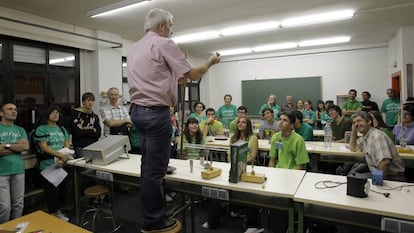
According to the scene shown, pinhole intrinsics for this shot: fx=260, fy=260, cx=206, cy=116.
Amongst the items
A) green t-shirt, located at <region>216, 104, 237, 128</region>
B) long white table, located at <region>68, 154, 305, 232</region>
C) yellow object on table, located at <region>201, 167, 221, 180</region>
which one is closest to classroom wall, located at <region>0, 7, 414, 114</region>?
green t-shirt, located at <region>216, 104, 237, 128</region>

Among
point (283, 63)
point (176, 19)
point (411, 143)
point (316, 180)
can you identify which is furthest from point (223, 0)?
point (283, 63)

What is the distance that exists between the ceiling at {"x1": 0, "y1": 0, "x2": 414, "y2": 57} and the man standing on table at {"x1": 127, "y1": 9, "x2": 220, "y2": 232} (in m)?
2.53

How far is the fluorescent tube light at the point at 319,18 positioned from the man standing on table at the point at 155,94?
153 inches

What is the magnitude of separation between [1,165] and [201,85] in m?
6.98

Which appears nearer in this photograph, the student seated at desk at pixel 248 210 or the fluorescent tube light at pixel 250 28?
the student seated at desk at pixel 248 210

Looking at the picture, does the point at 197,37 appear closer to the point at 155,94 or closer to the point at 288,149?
the point at 288,149

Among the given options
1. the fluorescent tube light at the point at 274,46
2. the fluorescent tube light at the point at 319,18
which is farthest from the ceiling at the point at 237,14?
the fluorescent tube light at the point at 274,46

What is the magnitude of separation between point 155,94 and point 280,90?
24.4 feet

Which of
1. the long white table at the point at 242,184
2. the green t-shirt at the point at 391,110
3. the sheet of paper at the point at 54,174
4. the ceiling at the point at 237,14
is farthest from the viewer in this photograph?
the green t-shirt at the point at 391,110

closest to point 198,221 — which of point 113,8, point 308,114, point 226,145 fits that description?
point 226,145

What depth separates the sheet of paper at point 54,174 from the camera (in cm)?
315

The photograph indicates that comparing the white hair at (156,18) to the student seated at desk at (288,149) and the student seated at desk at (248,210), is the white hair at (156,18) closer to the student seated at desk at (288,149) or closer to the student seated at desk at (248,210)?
the student seated at desk at (248,210)

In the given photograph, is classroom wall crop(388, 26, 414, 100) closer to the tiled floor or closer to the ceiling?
the ceiling

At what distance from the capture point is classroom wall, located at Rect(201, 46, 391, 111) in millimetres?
7414
